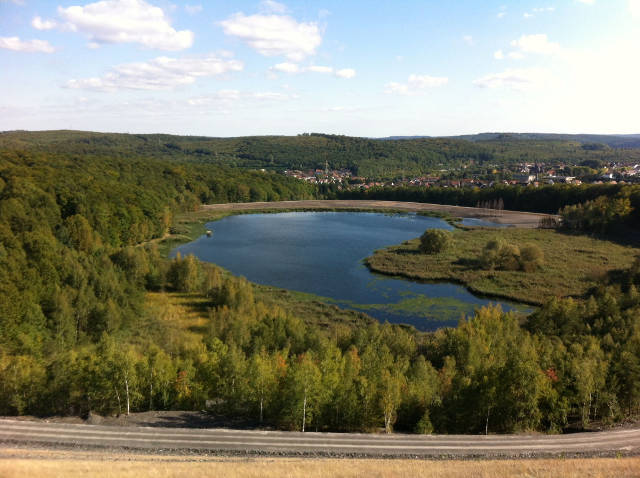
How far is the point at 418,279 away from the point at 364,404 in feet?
107

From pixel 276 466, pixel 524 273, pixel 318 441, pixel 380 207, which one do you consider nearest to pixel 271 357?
pixel 318 441

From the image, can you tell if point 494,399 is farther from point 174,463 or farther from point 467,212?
point 467,212

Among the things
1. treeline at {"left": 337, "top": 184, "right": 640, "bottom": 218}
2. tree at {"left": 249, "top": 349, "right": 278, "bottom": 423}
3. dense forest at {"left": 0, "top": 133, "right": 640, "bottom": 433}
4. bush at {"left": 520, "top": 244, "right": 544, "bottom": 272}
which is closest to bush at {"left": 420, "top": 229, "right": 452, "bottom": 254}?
bush at {"left": 520, "top": 244, "right": 544, "bottom": 272}

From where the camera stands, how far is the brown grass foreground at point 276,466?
13727mm

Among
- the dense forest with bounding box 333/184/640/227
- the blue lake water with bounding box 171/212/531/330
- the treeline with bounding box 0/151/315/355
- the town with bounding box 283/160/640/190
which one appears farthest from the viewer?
the town with bounding box 283/160/640/190

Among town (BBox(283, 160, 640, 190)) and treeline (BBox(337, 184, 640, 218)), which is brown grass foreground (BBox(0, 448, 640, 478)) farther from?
town (BBox(283, 160, 640, 190))

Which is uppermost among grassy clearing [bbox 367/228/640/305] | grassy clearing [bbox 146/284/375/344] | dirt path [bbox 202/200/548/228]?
dirt path [bbox 202/200/548/228]

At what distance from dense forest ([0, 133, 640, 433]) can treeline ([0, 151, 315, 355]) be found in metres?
0.15

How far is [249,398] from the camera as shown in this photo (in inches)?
763

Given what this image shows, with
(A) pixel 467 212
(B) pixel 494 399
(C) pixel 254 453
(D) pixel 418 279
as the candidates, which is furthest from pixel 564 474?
(A) pixel 467 212

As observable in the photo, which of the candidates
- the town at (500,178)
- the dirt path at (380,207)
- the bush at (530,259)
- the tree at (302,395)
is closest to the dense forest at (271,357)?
the tree at (302,395)

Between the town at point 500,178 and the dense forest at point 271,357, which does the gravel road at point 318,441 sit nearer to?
the dense forest at point 271,357

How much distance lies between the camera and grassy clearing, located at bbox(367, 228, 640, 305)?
147 feet

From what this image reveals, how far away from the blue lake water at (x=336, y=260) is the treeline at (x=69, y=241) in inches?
396
